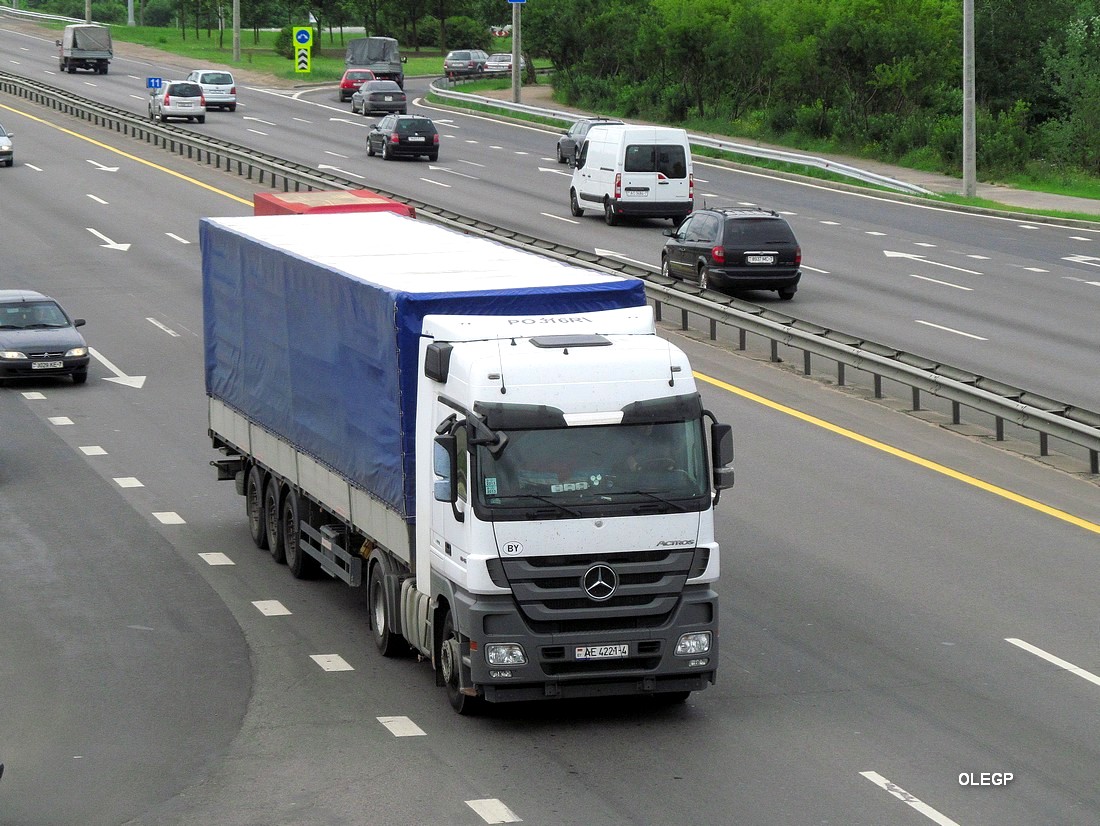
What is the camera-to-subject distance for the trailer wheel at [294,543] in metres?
16.4

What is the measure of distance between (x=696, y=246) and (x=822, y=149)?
30.7m

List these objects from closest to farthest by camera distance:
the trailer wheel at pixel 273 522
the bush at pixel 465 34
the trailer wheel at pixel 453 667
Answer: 1. the trailer wheel at pixel 453 667
2. the trailer wheel at pixel 273 522
3. the bush at pixel 465 34

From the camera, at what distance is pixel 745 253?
31672mm

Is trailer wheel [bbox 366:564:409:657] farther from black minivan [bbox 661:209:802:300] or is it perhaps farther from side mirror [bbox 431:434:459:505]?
black minivan [bbox 661:209:802:300]

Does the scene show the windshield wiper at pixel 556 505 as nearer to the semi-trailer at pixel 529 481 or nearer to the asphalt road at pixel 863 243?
the semi-trailer at pixel 529 481

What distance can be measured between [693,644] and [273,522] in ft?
21.6

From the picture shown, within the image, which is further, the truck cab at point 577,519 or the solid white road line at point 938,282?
the solid white road line at point 938,282

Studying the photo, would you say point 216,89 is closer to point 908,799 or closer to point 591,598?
point 591,598

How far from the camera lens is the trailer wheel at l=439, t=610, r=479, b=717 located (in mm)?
12062

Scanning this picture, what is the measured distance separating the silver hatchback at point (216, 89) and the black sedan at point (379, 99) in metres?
5.26

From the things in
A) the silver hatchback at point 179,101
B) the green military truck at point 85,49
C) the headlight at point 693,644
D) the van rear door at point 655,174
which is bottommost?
the headlight at point 693,644

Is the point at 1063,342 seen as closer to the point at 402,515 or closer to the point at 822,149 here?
the point at 402,515

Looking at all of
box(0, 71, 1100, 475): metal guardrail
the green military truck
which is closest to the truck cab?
box(0, 71, 1100, 475): metal guardrail

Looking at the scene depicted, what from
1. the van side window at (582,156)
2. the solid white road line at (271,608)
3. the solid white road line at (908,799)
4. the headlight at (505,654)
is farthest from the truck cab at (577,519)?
the van side window at (582,156)
